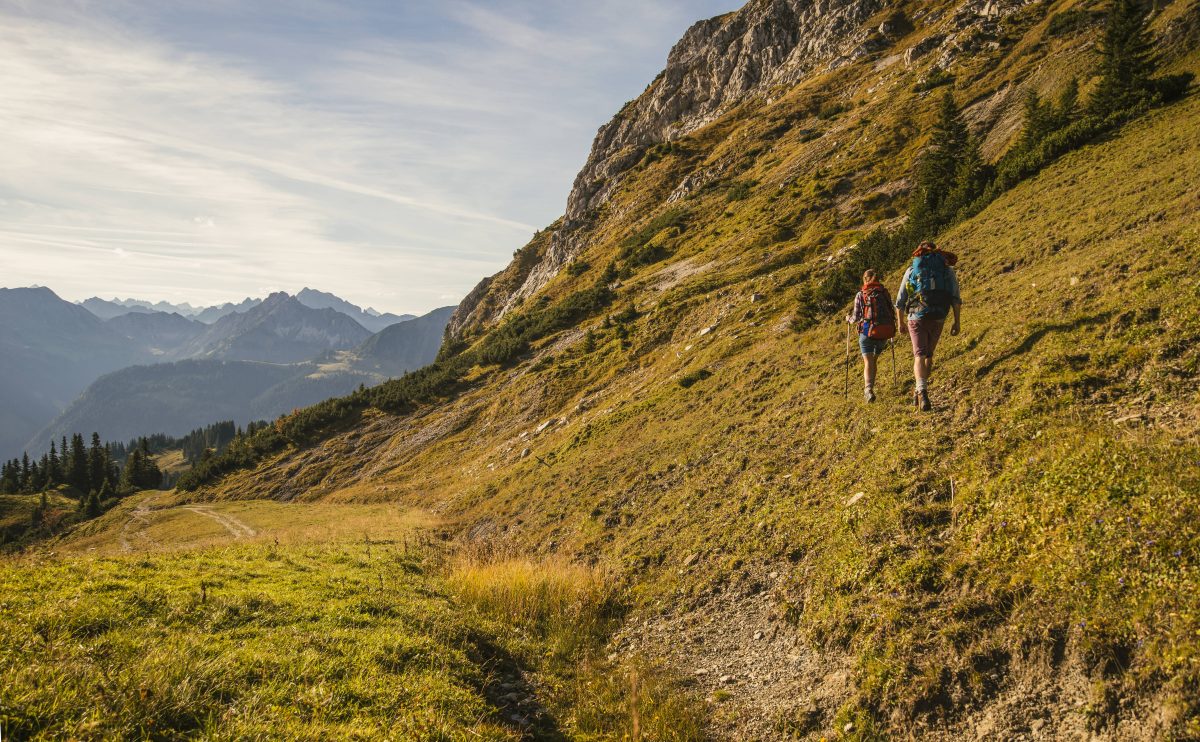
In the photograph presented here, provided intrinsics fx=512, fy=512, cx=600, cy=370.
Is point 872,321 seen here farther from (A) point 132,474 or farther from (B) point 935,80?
(A) point 132,474

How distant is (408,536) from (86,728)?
61.6ft

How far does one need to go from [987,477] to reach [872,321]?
5678mm

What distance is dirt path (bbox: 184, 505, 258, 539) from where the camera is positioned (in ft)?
126

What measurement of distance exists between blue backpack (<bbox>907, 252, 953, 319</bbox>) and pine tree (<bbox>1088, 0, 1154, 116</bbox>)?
25.1m

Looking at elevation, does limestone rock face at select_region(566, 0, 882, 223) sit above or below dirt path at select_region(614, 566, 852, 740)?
above

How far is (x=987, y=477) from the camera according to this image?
8508 mm

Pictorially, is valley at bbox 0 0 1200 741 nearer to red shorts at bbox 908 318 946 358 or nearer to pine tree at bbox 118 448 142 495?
red shorts at bbox 908 318 946 358

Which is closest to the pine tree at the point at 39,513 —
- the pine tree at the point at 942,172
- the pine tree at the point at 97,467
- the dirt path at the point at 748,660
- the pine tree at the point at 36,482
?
the pine tree at the point at 97,467

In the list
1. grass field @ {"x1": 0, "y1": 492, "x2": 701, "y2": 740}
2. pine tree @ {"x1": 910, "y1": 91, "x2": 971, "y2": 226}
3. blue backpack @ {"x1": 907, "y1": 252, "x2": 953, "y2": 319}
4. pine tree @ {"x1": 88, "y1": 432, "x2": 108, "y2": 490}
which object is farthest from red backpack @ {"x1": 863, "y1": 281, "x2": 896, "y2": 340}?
pine tree @ {"x1": 88, "y1": 432, "x2": 108, "y2": 490}

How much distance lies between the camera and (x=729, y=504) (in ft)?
44.3

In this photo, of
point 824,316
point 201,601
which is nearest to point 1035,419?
point 201,601

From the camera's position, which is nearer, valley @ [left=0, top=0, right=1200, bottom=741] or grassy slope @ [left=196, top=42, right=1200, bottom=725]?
valley @ [left=0, top=0, right=1200, bottom=741]

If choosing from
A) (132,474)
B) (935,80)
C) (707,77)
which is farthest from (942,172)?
(132,474)

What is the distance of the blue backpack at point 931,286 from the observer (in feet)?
38.4
